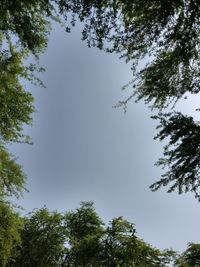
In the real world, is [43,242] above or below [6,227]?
above

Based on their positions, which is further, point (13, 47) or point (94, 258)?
point (94, 258)

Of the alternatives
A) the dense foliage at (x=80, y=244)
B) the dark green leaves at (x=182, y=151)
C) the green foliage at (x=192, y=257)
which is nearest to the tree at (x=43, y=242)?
the dense foliage at (x=80, y=244)

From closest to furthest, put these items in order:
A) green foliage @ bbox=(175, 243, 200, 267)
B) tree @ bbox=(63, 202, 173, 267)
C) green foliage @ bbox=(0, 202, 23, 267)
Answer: green foliage @ bbox=(0, 202, 23, 267), tree @ bbox=(63, 202, 173, 267), green foliage @ bbox=(175, 243, 200, 267)

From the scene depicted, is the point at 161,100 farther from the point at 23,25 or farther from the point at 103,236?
the point at 103,236

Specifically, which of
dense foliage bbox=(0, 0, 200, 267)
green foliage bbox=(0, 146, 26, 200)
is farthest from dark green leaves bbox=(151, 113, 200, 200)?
green foliage bbox=(0, 146, 26, 200)

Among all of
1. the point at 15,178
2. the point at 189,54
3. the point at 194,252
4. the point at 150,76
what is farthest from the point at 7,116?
the point at 194,252

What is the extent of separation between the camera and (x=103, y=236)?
25.1 m

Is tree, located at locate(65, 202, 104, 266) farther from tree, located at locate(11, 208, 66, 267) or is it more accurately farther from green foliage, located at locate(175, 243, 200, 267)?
green foliage, located at locate(175, 243, 200, 267)

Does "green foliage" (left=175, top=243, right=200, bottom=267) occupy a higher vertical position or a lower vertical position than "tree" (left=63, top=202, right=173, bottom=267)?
higher

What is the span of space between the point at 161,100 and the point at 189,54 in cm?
217

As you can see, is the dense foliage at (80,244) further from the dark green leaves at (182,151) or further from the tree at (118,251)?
the dark green leaves at (182,151)

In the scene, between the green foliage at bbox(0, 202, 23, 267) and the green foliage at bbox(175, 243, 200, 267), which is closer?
the green foliage at bbox(0, 202, 23, 267)

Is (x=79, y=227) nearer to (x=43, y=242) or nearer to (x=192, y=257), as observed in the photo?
(x=43, y=242)

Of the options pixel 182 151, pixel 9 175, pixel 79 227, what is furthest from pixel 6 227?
pixel 79 227
